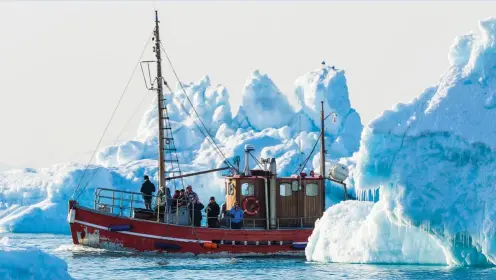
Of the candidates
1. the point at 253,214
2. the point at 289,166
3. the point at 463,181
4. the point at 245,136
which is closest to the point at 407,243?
the point at 463,181

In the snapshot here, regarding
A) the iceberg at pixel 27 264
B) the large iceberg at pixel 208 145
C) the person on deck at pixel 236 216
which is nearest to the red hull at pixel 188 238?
the person on deck at pixel 236 216

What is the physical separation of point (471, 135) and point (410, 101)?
1706 millimetres

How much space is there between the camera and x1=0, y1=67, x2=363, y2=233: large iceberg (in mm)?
50831

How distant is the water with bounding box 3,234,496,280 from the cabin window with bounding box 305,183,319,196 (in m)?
2.50

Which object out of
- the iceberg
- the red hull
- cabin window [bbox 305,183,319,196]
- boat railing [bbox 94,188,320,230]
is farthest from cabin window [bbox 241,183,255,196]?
the iceberg

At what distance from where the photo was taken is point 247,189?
30.8 metres

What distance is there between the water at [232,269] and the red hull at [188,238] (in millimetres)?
421

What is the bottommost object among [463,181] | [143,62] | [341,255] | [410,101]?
[341,255]

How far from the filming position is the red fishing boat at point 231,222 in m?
30.3

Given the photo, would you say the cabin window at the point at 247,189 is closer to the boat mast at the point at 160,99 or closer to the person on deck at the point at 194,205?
the person on deck at the point at 194,205

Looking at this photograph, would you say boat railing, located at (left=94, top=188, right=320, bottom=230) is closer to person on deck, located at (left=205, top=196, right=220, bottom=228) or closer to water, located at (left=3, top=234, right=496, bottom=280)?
person on deck, located at (left=205, top=196, right=220, bottom=228)

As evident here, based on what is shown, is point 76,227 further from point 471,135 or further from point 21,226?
point 21,226

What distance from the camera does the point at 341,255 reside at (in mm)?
26125

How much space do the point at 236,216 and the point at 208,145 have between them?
25635 millimetres
